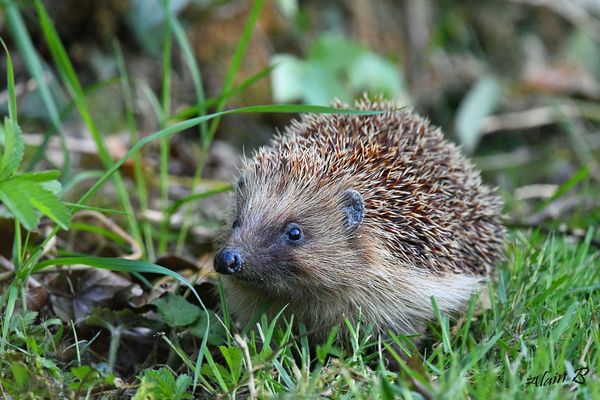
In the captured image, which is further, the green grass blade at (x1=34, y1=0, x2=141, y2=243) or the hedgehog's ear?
the green grass blade at (x1=34, y1=0, x2=141, y2=243)

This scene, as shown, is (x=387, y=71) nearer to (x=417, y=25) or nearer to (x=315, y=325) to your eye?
(x=417, y=25)

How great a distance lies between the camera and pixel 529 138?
10320mm

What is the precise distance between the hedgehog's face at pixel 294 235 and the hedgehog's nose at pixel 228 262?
0.04 meters

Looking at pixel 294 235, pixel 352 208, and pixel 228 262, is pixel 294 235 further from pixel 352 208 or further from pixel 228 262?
pixel 228 262

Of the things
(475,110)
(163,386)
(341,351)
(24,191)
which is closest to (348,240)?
(341,351)

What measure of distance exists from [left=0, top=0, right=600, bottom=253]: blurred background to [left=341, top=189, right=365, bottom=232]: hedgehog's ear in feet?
6.87

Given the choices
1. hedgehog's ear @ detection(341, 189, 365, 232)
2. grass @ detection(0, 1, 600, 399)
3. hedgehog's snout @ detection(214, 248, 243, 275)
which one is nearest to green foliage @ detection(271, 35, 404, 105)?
grass @ detection(0, 1, 600, 399)

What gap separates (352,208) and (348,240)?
0.65 ft

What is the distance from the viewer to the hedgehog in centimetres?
413

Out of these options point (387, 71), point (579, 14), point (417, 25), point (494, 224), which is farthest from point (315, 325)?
point (579, 14)

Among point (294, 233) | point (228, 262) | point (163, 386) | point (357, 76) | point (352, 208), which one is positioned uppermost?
point (357, 76)

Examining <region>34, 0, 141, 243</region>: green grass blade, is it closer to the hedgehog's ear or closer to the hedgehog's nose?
the hedgehog's nose

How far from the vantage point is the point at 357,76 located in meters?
8.48

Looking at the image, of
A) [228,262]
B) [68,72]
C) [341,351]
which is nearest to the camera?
[341,351]
